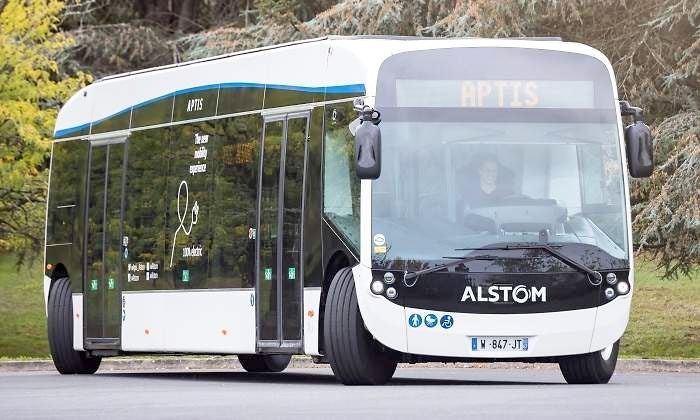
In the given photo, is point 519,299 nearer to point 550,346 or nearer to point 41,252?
point 550,346

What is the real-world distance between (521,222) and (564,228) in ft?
1.24

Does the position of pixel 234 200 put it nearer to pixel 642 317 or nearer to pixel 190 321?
pixel 190 321

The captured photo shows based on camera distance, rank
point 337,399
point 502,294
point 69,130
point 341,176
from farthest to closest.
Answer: point 69,130
point 341,176
point 502,294
point 337,399

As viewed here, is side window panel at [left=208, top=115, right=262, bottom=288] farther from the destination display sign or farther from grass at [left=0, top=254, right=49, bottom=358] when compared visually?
grass at [left=0, top=254, right=49, bottom=358]

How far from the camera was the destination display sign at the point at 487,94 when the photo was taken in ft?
57.4

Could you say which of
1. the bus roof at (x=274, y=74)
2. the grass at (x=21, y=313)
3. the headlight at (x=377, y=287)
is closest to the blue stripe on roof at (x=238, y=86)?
the bus roof at (x=274, y=74)

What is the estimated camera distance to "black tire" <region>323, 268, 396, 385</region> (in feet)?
56.4

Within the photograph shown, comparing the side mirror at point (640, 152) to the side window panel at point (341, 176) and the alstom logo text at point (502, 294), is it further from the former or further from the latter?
the side window panel at point (341, 176)

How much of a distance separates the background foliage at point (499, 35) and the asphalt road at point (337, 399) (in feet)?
20.4

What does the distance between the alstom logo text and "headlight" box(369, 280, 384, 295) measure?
687 millimetres

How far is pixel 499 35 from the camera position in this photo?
91.9 ft

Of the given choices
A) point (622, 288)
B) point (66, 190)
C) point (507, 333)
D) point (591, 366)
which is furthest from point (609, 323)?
point (66, 190)

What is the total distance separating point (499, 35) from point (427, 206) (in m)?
11.1

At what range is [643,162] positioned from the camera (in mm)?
17641
